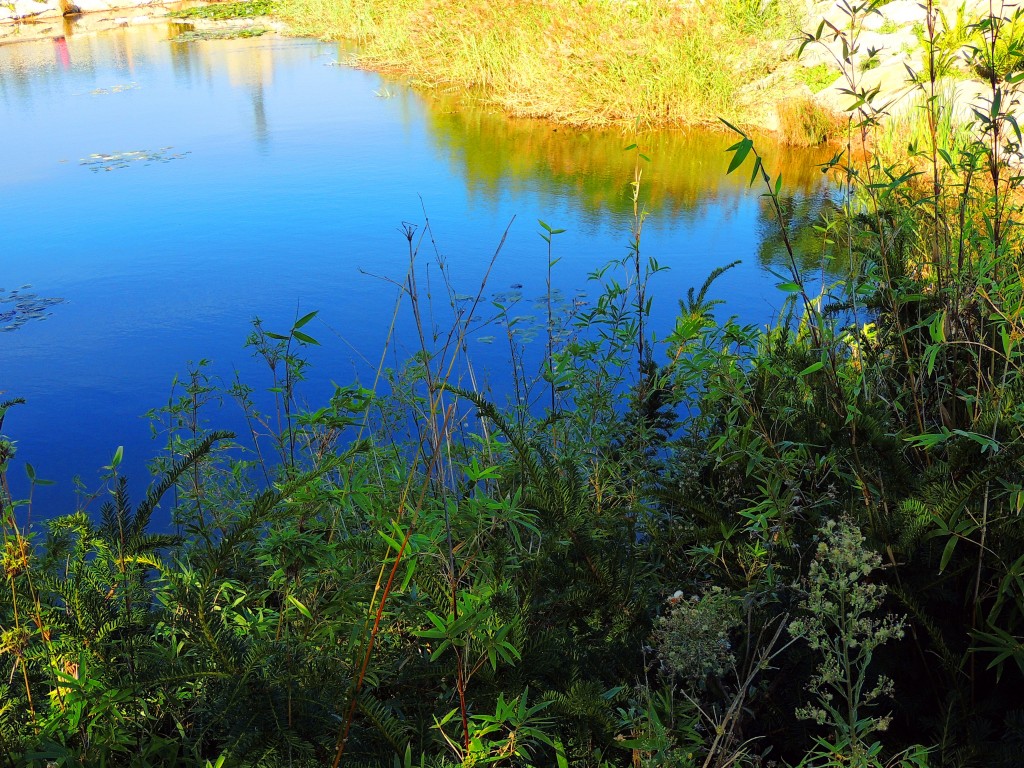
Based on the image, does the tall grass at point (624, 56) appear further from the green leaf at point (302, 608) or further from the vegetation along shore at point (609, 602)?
the green leaf at point (302, 608)

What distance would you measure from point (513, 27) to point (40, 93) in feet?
17.5

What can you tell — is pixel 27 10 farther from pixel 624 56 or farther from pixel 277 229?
pixel 277 229

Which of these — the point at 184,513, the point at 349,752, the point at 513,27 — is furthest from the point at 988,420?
the point at 513,27

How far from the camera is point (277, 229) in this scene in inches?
207

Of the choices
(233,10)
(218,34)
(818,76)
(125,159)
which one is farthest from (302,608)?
(233,10)

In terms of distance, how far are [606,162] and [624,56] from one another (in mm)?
1422

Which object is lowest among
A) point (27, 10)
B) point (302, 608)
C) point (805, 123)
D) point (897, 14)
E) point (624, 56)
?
point (302, 608)

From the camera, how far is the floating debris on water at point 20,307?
4.12 meters

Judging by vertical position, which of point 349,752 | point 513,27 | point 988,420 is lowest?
point 349,752

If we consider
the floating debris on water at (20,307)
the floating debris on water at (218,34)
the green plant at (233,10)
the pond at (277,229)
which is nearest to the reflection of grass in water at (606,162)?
the pond at (277,229)

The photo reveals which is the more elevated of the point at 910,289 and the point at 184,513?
the point at 910,289

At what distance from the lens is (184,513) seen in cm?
203

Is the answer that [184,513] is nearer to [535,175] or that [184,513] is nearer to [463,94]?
[535,175]

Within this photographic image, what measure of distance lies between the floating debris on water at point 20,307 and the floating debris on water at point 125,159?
2.43 m
